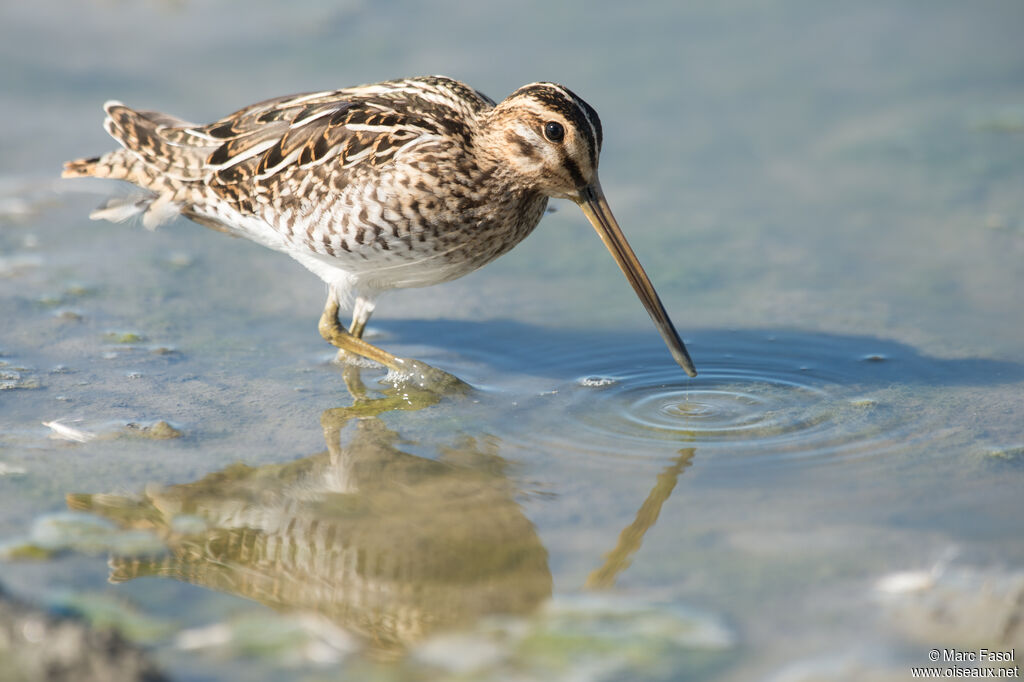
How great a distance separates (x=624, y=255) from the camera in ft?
20.6

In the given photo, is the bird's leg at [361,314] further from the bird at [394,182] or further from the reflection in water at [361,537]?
the reflection in water at [361,537]

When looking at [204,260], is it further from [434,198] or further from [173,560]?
[173,560]

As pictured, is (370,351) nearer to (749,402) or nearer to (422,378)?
(422,378)

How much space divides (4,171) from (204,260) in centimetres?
197

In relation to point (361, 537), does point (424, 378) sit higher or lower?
higher

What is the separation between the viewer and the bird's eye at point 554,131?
592cm

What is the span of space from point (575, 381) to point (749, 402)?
35.6 inches

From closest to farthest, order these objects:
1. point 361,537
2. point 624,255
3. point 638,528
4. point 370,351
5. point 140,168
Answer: point 361,537 < point 638,528 < point 624,255 < point 370,351 < point 140,168

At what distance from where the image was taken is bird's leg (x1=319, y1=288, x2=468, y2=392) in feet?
20.6

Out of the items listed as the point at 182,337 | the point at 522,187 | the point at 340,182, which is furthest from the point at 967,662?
the point at 182,337

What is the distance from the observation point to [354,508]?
4988 millimetres

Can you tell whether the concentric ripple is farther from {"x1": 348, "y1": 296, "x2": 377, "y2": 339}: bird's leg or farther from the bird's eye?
the bird's eye

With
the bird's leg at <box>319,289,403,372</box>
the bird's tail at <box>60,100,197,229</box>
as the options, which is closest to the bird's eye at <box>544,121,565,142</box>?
the bird's leg at <box>319,289,403,372</box>

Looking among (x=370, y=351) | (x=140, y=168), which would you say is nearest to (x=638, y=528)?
(x=370, y=351)
